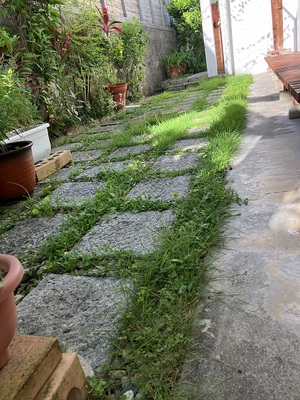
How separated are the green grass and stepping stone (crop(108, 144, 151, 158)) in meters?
0.30

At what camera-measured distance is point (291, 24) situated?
24.9 feet

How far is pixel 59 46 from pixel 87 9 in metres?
1.50

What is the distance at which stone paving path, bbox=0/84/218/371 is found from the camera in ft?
3.99

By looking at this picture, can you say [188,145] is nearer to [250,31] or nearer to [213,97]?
[213,97]

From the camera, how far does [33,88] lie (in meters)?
3.93

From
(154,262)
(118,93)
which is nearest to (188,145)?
(154,262)

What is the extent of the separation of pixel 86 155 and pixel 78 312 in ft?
8.43

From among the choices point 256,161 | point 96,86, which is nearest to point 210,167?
point 256,161

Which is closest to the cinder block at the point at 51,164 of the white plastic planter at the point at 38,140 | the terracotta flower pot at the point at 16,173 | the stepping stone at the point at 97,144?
the white plastic planter at the point at 38,140

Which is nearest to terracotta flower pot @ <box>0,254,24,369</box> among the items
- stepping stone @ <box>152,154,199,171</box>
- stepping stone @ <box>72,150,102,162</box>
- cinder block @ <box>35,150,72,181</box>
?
stepping stone @ <box>152,154,199,171</box>

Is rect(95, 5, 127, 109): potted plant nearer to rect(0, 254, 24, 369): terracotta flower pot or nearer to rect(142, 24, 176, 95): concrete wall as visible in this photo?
rect(142, 24, 176, 95): concrete wall

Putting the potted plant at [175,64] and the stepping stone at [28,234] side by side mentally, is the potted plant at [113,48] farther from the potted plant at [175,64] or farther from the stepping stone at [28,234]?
the stepping stone at [28,234]

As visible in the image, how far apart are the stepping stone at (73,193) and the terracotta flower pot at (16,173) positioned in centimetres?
23

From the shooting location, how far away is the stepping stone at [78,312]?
114 centimetres
